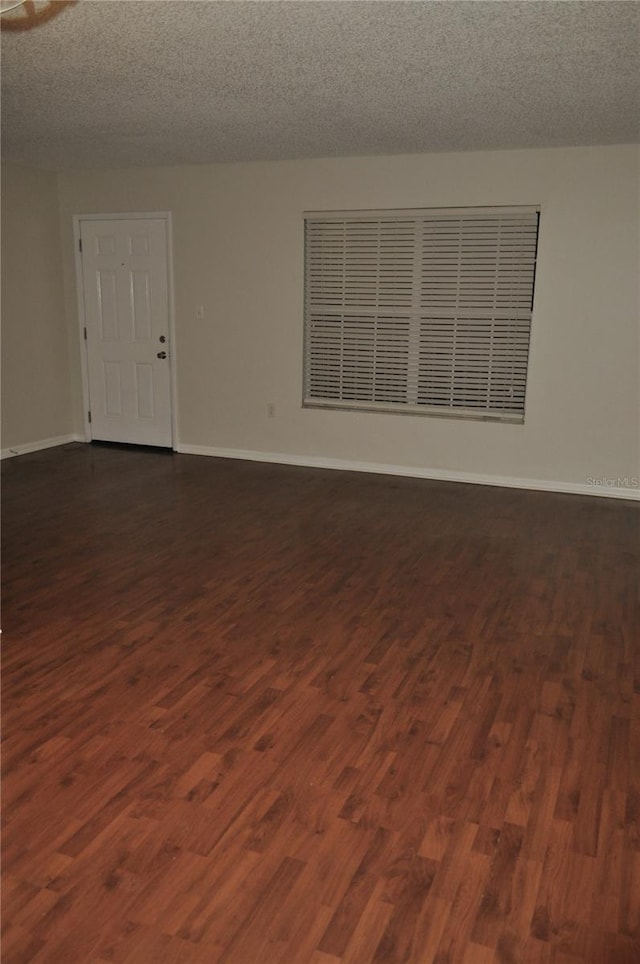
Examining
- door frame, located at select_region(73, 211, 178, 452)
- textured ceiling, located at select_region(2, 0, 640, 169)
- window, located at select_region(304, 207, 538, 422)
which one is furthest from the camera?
door frame, located at select_region(73, 211, 178, 452)

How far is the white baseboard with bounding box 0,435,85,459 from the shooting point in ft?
20.9

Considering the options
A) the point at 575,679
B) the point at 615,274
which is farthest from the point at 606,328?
the point at 575,679

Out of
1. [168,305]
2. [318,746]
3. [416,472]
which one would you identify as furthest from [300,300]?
[318,746]

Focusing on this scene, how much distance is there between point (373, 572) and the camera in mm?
3885

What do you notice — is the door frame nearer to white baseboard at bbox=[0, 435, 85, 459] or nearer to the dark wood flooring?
white baseboard at bbox=[0, 435, 85, 459]

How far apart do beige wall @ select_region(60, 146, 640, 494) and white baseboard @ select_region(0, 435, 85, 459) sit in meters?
0.19

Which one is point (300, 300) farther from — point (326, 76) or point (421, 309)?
point (326, 76)

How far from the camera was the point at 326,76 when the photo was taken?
350 cm

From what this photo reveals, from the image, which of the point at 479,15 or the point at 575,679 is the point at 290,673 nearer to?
the point at 575,679

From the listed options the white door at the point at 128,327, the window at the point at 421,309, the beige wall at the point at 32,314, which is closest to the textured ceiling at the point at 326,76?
the window at the point at 421,309

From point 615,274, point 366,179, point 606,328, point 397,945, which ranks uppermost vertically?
point 366,179

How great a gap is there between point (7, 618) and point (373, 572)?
1816mm

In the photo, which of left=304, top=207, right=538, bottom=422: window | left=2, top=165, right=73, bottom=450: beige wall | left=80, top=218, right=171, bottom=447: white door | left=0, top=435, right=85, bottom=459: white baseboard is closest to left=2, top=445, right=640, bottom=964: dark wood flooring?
left=304, top=207, right=538, bottom=422: window

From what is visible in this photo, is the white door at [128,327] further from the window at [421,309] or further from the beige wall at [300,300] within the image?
the window at [421,309]
